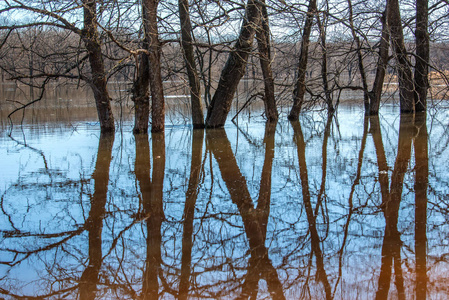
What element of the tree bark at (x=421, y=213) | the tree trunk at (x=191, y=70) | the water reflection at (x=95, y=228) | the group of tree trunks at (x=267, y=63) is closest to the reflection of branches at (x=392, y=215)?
the tree bark at (x=421, y=213)

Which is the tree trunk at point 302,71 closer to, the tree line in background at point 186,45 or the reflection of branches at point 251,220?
the tree line in background at point 186,45

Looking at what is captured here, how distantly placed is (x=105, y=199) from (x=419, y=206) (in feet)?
10.6

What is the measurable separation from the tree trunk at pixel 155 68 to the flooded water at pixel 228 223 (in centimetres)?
285

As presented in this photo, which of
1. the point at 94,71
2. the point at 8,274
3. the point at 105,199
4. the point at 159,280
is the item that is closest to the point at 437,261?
the point at 159,280

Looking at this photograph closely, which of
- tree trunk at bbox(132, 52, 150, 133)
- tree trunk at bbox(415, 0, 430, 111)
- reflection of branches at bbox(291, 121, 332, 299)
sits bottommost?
reflection of branches at bbox(291, 121, 332, 299)

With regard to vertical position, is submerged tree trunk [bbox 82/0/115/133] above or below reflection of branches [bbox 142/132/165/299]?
above

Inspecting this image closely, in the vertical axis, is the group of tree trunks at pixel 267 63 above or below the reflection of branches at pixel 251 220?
above

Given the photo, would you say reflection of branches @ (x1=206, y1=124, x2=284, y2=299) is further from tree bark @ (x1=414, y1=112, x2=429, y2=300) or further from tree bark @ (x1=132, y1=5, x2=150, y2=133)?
tree bark @ (x1=132, y1=5, x2=150, y2=133)

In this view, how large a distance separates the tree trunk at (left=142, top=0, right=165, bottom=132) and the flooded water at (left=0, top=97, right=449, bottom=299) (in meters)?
2.85

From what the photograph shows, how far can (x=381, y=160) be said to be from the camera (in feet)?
23.8

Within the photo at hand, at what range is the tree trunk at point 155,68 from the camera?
10219 mm

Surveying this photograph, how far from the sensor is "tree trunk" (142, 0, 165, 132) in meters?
10.2

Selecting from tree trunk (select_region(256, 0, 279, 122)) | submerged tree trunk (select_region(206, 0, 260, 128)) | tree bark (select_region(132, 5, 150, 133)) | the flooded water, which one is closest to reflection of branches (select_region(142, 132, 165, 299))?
the flooded water

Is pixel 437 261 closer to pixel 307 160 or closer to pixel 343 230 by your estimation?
pixel 343 230
